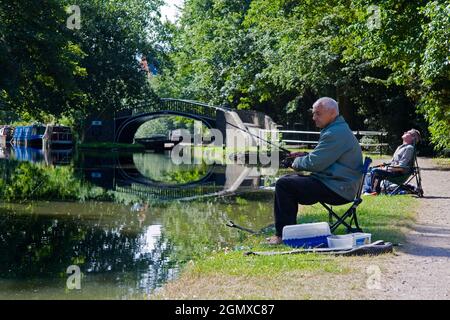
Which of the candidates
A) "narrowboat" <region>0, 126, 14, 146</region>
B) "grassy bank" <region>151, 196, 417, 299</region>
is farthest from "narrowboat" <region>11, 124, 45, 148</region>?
"grassy bank" <region>151, 196, 417, 299</region>

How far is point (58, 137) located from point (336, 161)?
1671 inches

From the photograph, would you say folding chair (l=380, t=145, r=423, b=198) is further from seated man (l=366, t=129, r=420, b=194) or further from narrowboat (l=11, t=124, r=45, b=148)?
narrowboat (l=11, t=124, r=45, b=148)

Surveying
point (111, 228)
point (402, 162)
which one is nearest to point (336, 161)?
point (111, 228)

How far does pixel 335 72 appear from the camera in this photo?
2973 cm

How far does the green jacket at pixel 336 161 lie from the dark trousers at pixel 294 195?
0.29 feet

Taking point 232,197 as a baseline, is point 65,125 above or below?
above

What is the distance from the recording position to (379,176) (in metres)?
13.0

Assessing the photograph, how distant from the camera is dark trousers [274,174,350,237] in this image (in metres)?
7.71

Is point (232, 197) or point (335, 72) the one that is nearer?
point (232, 197)

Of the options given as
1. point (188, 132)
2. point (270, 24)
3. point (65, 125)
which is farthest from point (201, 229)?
point (188, 132)

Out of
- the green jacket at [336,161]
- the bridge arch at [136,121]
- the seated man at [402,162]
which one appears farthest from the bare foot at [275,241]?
the bridge arch at [136,121]

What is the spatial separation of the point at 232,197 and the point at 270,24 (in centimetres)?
1409
